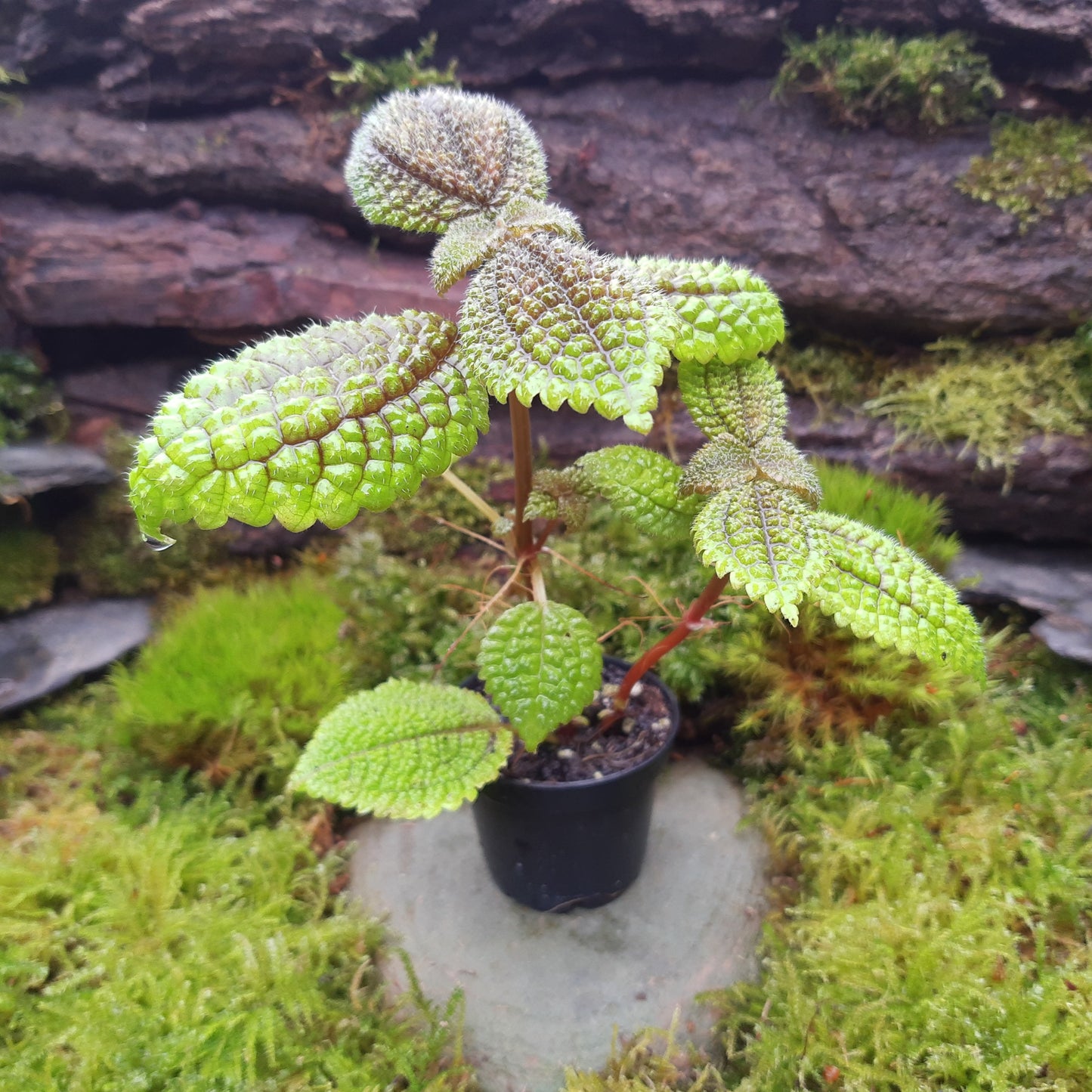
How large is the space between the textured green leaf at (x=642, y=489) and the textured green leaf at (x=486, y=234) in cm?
37

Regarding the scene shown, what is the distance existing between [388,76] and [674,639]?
2.29 metres

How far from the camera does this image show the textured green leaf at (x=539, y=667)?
1.21 meters

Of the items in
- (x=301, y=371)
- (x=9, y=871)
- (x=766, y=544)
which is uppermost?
(x=301, y=371)

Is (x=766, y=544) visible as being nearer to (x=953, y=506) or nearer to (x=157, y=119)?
(x=953, y=506)

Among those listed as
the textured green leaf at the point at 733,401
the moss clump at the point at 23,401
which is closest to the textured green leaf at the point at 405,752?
the textured green leaf at the point at 733,401

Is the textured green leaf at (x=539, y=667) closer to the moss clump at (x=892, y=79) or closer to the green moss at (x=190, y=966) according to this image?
the green moss at (x=190, y=966)

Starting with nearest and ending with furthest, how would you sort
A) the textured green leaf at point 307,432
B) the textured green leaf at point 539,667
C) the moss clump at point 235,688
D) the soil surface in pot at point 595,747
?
the textured green leaf at point 307,432 → the textured green leaf at point 539,667 → the soil surface in pot at point 595,747 → the moss clump at point 235,688

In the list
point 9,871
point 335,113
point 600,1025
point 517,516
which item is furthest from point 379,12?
point 600,1025

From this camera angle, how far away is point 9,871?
1589mm

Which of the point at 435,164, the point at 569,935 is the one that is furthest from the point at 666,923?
the point at 435,164

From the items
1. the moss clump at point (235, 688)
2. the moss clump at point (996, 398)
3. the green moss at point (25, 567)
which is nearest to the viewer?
the moss clump at point (235, 688)

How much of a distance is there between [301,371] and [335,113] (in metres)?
2.15

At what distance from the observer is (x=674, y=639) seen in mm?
1348

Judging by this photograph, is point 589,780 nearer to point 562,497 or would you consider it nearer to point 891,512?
point 562,497
